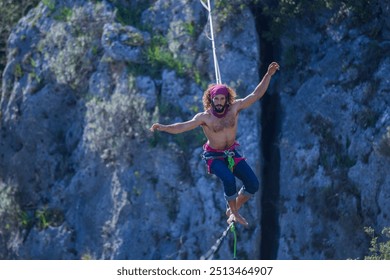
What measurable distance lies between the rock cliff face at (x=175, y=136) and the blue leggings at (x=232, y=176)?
489cm

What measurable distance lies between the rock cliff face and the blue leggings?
4888 millimetres

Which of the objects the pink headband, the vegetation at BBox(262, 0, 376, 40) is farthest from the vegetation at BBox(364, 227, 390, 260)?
the pink headband

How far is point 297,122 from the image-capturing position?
25.9 meters

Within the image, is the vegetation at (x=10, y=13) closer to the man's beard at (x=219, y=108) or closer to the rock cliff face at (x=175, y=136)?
the rock cliff face at (x=175, y=136)

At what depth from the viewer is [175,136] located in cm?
2656

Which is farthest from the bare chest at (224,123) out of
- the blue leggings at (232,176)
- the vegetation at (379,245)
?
the vegetation at (379,245)

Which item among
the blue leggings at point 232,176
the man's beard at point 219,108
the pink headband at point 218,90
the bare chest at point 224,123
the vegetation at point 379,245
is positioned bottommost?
the vegetation at point 379,245

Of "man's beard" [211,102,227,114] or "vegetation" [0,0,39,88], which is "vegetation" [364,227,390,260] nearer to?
"man's beard" [211,102,227,114]

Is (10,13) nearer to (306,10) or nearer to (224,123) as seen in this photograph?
(306,10)

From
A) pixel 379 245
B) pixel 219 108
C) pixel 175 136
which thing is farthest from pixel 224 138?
pixel 175 136

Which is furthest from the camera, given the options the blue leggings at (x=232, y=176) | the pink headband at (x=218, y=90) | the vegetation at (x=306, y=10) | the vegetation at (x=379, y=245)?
the vegetation at (x=306, y=10)

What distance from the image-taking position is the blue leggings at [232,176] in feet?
64.5

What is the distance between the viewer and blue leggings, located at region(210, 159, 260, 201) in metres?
19.7
